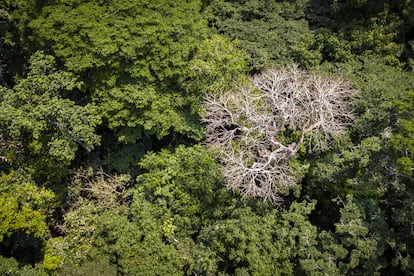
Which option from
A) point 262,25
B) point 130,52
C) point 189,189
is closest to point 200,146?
point 189,189

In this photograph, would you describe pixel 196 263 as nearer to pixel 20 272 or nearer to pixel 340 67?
pixel 20 272

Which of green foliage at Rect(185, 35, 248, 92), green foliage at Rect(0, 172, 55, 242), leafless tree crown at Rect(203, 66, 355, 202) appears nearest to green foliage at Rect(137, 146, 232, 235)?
leafless tree crown at Rect(203, 66, 355, 202)

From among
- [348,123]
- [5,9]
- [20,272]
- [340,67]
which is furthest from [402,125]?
[5,9]

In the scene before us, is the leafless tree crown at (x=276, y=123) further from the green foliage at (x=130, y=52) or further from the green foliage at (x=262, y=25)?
the green foliage at (x=262, y=25)

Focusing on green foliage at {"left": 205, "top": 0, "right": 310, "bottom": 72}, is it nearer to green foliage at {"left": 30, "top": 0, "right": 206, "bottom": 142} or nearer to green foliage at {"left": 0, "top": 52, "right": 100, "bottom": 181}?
green foliage at {"left": 30, "top": 0, "right": 206, "bottom": 142}

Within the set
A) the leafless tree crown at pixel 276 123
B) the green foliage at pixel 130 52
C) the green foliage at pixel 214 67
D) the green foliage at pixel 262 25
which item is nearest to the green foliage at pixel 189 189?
the leafless tree crown at pixel 276 123

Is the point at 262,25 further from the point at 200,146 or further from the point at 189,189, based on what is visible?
the point at 189,189

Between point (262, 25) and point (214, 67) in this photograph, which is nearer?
point (214, 67)
